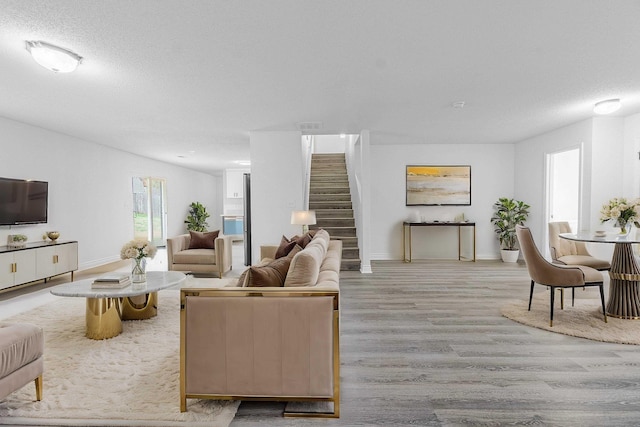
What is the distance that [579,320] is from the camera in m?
3.64

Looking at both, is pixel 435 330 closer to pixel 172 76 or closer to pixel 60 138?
pixel 172 76

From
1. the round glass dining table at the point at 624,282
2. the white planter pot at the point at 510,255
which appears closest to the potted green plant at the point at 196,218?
the white planter pot at the point at 510,255

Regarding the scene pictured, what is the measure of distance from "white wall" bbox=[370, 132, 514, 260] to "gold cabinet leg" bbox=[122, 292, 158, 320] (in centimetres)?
511

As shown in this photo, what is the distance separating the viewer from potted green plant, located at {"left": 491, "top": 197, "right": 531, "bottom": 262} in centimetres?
734

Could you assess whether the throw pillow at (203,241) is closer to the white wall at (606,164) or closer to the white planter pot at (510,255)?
the white planter pot at (510,255)

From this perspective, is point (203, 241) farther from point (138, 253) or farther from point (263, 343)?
point (263, 343)

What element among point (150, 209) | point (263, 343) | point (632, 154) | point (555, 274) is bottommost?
point (263, 343)

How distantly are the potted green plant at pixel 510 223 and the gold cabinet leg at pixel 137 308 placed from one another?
6.69 m

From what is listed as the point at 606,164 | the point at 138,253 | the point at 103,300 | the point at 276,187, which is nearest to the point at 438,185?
the point at 606,164

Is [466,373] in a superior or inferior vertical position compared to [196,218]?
inferior

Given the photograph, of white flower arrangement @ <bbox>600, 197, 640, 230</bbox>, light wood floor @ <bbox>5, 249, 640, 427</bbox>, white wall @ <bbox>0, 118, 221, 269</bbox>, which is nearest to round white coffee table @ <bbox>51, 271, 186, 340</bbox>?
light wood floor @ <bbox>5, 249, 640, 427</bbox>

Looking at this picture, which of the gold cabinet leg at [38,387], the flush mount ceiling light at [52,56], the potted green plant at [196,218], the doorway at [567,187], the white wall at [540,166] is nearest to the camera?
the gold cabinet leg at [38,387]

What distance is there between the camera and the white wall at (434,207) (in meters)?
7.91

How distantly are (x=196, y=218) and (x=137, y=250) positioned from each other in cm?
867
